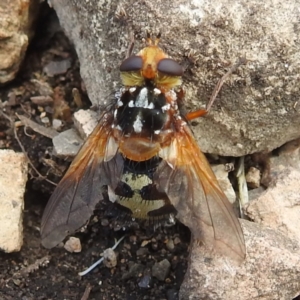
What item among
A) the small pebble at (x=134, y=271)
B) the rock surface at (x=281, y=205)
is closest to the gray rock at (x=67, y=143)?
the small pebble at (x=134, y=271)

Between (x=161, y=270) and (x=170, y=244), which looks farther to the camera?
(x=170, y=244)

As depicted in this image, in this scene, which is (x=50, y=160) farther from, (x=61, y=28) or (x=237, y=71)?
(x=237, y=71)

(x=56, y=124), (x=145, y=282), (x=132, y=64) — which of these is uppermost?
(x=132, y=64)

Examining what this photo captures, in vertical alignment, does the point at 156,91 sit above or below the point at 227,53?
below

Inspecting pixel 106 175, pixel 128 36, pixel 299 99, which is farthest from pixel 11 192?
pixel 299 99

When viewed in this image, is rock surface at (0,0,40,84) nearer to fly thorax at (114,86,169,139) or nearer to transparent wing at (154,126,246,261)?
fly thorax at (114,86,169,139)

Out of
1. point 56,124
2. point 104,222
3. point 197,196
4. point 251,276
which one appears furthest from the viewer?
point 56,124

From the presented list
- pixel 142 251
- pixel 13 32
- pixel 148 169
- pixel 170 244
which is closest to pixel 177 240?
pixel 170 244

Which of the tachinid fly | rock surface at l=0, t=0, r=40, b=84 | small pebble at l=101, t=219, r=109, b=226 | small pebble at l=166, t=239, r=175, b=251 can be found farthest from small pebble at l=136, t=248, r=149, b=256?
rock surface at l=0, t=0, r=40, b=84

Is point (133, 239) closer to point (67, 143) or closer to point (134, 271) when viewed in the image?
point (134, 271)
